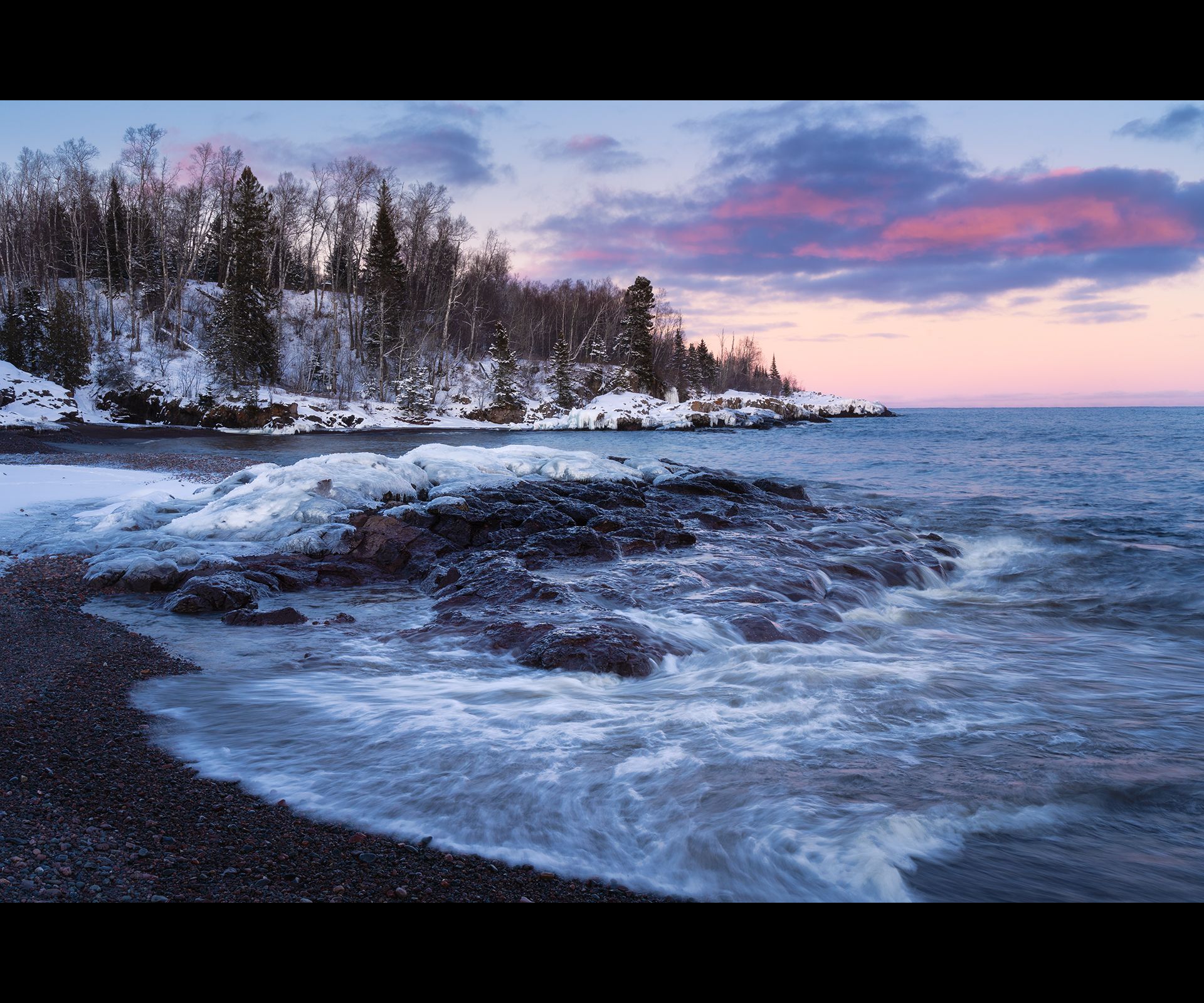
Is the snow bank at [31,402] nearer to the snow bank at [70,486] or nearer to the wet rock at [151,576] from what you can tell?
the snow bank at [70,486]

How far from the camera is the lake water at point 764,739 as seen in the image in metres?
3.68

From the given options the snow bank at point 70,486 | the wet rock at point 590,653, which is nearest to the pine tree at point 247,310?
the snow bank at point 70,486

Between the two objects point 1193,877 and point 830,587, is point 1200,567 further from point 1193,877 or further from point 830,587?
point 1193,877

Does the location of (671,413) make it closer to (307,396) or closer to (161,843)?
(307,396)

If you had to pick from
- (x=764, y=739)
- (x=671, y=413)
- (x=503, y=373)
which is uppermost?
(x=503, y=373)

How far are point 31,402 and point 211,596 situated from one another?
39.8 meters

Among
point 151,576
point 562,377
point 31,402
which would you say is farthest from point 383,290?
point 151,576

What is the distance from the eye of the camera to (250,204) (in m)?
48.2

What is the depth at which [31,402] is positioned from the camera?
3716cm

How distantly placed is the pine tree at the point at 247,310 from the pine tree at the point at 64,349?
685 cm
